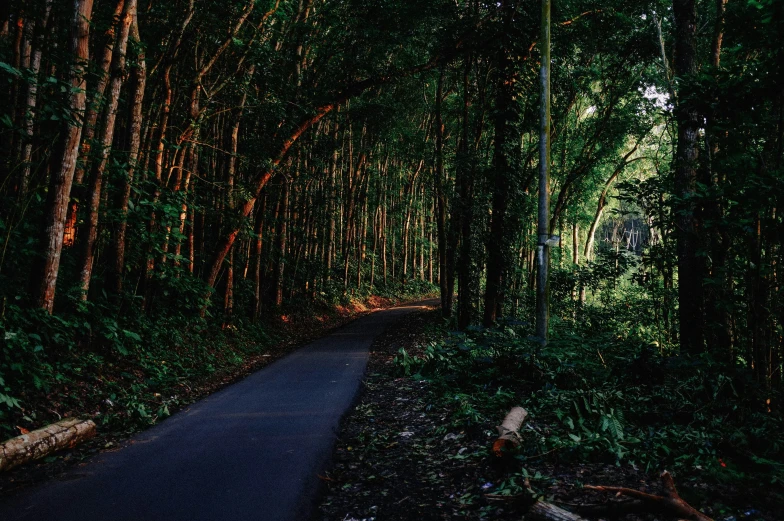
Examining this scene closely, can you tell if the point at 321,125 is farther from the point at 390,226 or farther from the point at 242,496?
the point at 242,496

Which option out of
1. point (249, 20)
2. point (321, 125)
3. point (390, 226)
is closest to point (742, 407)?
point (249, 20)

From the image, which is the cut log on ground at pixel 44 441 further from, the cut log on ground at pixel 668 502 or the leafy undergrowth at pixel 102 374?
the cut log on ground at pixel 668 502

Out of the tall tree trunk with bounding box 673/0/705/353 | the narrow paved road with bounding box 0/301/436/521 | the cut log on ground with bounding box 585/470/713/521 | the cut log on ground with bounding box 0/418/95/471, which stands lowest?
the narrow paved road with bounding box 0/301/436/521

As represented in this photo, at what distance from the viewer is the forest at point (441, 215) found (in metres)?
5.25

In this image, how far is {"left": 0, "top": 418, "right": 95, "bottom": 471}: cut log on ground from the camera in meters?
5.02

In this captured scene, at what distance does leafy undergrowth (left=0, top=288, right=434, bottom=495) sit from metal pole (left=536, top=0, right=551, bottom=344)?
20.6ft

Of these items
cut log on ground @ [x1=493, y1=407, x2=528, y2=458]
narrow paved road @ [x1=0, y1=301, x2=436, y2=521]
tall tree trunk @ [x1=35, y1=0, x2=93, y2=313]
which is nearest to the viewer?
narrow paved road @ [x1=0, y1=301, x2=436, y2=521]

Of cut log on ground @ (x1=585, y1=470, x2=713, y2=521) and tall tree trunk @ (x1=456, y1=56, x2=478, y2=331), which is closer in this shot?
cut log on ground @ (x1=585, y1=470, x2=713, y2=521)

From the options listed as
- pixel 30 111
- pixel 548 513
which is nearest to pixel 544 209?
pixel 548 513

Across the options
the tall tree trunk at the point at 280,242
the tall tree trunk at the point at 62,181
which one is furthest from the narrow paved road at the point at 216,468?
the tall tree trunk at the point at 280,242

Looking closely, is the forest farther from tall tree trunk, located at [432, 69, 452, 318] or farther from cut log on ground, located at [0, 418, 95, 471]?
cut log on ground, located at [0, 418, 95, 471]

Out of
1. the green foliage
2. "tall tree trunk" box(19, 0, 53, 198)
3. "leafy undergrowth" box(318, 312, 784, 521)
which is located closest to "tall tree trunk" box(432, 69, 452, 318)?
the green foliage

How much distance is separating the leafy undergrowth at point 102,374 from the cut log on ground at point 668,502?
5.60m

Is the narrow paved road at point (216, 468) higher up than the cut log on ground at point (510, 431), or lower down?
lower down
